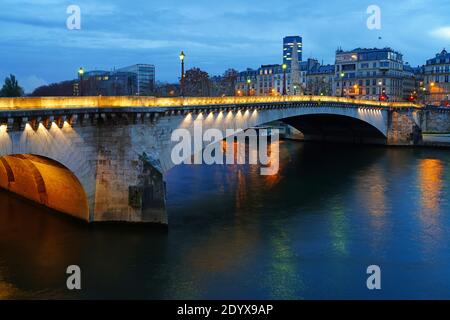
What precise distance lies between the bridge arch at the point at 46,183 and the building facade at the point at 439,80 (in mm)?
106583

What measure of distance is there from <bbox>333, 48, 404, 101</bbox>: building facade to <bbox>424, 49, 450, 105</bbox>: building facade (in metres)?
8.02

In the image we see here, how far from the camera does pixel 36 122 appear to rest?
22.6m

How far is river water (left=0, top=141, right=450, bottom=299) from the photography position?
64.4 feet

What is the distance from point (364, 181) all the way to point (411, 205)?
10.4 meters

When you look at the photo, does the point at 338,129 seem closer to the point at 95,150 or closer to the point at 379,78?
the point at 379,78

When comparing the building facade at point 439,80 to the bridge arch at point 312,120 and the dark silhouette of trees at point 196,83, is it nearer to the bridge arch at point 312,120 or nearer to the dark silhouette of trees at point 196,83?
the bridge arch at point 312,120

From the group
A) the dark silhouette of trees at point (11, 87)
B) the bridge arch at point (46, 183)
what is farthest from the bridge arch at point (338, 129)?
the bridge arch at point (46, 183)

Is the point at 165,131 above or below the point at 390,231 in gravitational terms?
above

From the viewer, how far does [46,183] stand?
29.7 metres

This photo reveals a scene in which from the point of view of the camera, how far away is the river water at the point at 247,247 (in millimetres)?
19641

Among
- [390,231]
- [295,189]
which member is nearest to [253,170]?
[295,189]

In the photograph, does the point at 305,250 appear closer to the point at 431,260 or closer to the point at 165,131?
the point at 431,260

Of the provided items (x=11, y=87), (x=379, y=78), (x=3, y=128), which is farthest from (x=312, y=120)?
(x=3, y=128)
